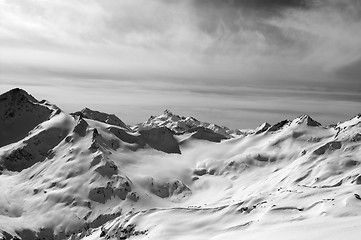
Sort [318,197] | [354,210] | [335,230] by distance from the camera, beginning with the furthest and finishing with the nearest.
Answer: [318,197] → [354,210] → [335,230]

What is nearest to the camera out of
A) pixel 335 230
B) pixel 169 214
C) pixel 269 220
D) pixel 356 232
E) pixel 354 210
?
pixel 356 232

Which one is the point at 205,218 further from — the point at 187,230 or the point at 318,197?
the point at 318,197

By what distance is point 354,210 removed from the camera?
3617 inches

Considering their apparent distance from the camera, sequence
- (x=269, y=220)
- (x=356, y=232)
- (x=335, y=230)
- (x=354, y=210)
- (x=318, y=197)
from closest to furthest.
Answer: (x=356, y=232) → (x=335, y=230) → (x=354, y=210) → (x=269, y=220) → (x=318, y=197)

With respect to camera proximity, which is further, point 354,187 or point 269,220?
point 354,187

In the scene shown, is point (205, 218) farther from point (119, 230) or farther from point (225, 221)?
point (119, 230)

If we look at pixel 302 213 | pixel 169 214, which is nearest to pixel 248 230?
pixel 302 213

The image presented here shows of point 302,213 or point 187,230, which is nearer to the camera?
point 302,213

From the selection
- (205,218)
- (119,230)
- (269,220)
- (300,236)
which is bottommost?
(119,230)

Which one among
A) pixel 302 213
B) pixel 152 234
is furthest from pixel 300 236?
pixel 152 234

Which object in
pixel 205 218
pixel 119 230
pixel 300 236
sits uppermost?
pixel 300 236

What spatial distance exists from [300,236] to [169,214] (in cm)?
6373

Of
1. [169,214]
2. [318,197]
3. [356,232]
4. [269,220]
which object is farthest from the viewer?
[169,214]

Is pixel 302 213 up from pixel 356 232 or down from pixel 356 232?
down
